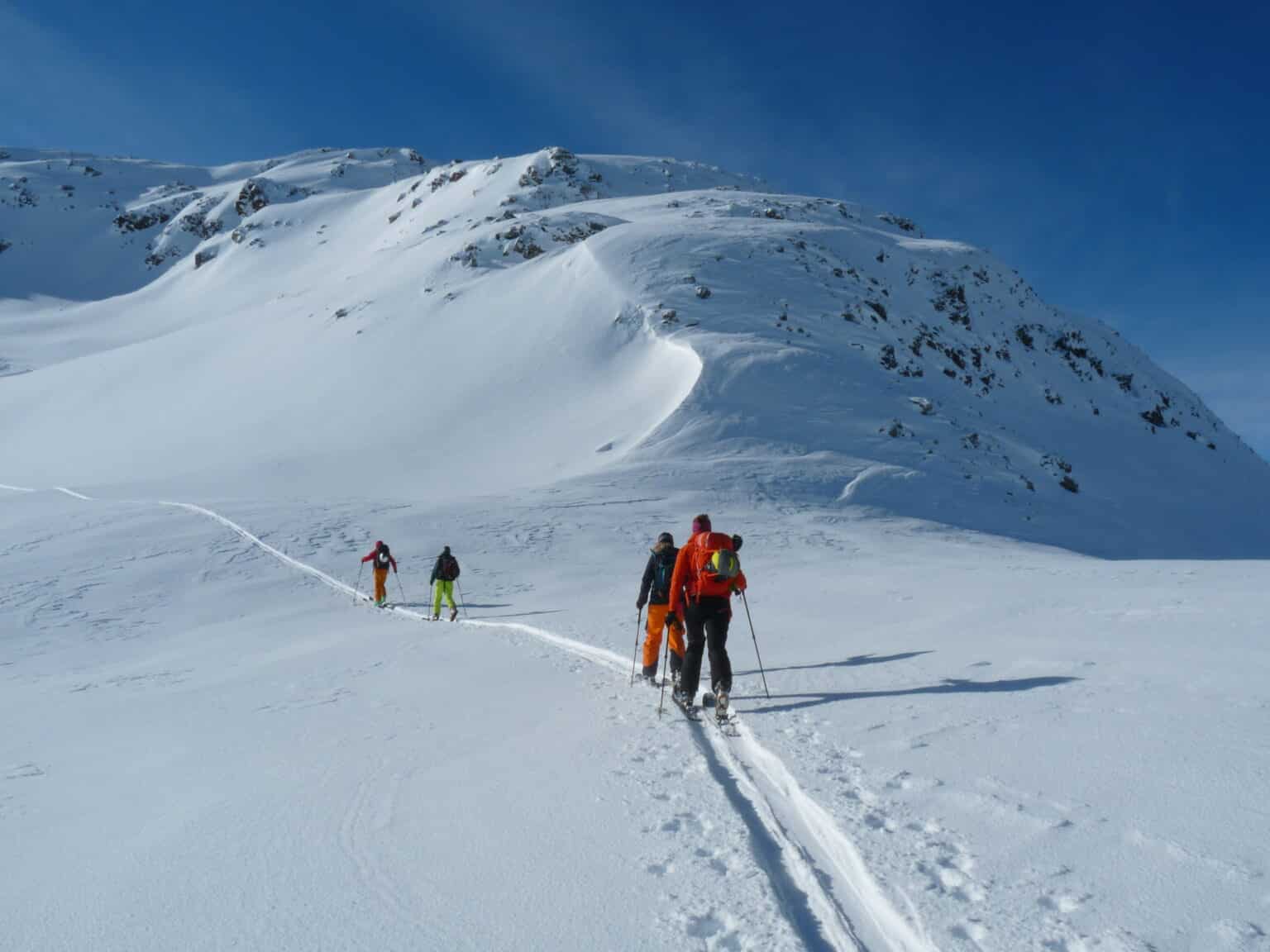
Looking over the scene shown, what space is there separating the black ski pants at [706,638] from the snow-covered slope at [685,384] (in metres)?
21.4

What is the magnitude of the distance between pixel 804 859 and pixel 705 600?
3.78 m

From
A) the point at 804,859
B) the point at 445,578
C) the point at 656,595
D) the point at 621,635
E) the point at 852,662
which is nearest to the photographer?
the point at 804,859

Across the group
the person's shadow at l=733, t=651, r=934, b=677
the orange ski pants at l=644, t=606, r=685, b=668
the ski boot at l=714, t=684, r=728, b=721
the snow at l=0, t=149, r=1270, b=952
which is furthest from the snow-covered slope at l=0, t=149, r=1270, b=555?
the ski boot at l=714, t=684, r=728, b=721

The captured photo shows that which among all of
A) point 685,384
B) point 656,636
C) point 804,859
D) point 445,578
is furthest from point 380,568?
point 685,384

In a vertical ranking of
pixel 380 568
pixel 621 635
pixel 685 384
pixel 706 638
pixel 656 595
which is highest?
pixel 685 384

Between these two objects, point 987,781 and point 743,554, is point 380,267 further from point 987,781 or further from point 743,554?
point 987,781

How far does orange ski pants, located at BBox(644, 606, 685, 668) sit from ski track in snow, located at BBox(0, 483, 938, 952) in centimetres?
191

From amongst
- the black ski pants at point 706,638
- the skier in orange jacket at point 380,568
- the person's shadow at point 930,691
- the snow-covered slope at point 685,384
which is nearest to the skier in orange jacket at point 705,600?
the black ski pants at point 706,638

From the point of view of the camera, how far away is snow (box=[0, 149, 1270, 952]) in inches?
155

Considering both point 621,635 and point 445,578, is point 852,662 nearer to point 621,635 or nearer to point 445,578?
point 621,635

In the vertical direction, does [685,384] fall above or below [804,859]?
above

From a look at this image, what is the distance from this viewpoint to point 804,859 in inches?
171

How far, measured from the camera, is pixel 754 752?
245 inches

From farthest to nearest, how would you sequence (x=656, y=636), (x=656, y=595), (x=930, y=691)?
(x=656, y=595) < (x=656, y=636) < (x=930, y=691)
